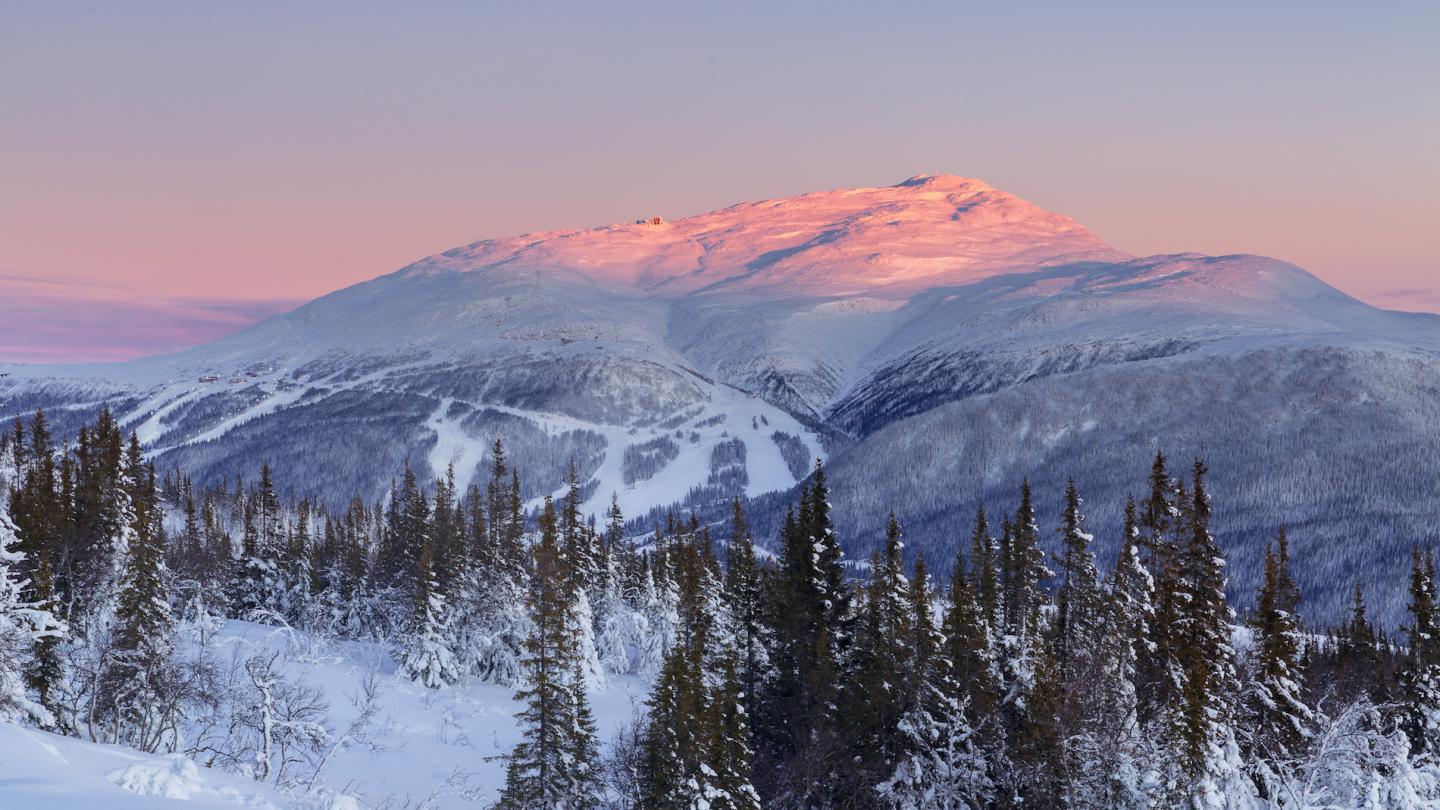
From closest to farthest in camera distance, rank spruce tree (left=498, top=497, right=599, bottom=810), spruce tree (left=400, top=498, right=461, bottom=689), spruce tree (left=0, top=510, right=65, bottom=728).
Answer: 1. spruce tree (left=0, top=510, right=65, bottom=728)
2. spruce tree (left=498, top=497, right=599, bottom=810)
3. spruce tree (left=400, top=498, right=461, bottom=689)

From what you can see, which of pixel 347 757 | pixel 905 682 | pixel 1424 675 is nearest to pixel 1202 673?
pixel 905 682

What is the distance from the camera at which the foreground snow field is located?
17.2 meters

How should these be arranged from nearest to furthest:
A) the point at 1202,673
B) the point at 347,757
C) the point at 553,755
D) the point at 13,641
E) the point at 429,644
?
the point at 13,641 < the point at 1202,673 < the point at 553,755 < the point at 347,757 < the point at 429,644

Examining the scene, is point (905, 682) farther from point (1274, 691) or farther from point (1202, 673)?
point (1274, 691)

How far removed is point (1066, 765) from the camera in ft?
110

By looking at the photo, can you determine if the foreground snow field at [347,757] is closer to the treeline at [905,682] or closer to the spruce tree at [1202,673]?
the treeline at [905,682]

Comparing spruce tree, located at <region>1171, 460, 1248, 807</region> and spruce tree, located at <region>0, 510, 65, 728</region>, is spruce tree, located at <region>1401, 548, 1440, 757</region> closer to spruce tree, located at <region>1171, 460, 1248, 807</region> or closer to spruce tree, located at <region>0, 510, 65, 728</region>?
spruce tree, located at <region>1171, 460, 1248, 807</region>

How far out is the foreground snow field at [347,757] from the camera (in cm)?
1723

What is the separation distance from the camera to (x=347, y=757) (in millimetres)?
45062

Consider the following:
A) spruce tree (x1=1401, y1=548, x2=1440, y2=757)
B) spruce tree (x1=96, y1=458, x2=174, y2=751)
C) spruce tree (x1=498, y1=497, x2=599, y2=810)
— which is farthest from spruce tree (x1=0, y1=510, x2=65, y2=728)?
spruce tree (x1=1401, y1=548, x2=1440, y2=757)

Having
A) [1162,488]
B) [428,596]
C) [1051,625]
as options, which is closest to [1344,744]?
[1162,488]

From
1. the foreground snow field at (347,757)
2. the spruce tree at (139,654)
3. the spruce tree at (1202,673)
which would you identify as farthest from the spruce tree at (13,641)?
the spruce tree at (1202,673)

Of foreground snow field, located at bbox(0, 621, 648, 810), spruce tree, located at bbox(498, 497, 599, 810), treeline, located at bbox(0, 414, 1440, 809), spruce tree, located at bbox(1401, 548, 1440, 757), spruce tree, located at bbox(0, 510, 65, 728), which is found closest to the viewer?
foreground snow field, located at bbox(0, 621, 648, 810)

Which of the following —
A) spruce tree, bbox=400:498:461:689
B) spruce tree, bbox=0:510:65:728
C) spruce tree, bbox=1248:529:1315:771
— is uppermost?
spruce tree, bbox=0:510:65:728
